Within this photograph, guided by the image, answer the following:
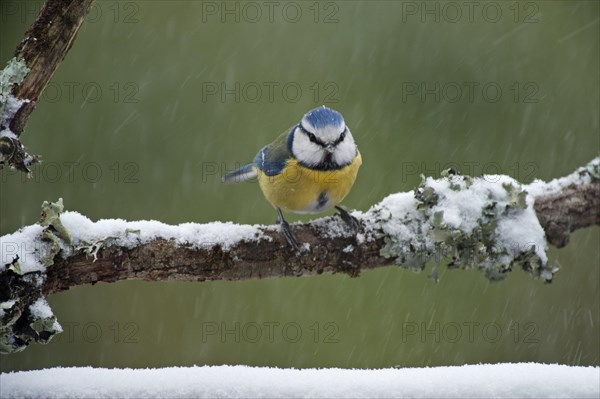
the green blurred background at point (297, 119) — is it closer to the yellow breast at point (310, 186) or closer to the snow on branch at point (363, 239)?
the yellow breast at point (310, 186)

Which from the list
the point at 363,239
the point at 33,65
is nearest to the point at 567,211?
the point at 363,239

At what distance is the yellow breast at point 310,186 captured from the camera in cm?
223

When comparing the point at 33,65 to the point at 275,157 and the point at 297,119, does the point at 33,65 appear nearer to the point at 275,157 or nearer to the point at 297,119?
the point at 275,157

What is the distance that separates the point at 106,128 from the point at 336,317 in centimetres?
140

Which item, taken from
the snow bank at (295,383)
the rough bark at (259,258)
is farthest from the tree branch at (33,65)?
the snow bank at (295,383)

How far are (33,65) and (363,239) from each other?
2.92 ft

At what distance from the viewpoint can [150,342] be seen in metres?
3.58

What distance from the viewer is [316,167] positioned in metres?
2.25

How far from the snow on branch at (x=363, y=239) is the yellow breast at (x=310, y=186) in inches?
10.8

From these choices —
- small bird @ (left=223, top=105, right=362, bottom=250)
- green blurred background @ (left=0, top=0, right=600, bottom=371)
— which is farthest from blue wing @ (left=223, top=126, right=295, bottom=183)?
green blurred background @ (left=0, top=0, right=600, bottom=371)

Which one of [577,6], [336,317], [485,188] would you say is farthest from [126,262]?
[577,6]

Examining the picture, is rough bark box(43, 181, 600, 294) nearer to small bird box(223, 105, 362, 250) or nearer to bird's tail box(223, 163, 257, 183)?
small bird box(223, 105, 362, 250)

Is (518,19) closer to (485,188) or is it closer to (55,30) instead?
(485,188)

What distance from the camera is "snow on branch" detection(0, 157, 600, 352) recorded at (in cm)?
163
